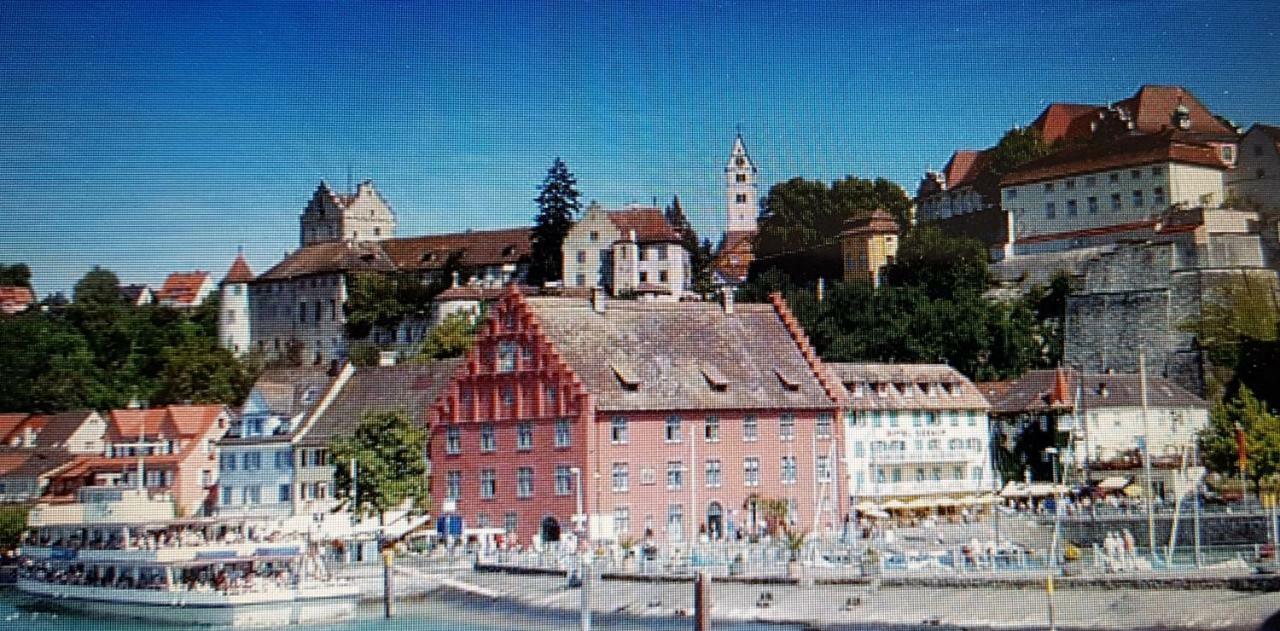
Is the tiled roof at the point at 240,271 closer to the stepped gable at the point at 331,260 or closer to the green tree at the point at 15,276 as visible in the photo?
the stepped gable at the point at 331,260

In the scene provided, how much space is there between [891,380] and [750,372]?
9.07 feet

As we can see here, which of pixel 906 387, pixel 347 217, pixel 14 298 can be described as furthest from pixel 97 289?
pixel 347 217

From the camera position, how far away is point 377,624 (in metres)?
13.6

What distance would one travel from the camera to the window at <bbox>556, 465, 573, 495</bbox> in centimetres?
1593

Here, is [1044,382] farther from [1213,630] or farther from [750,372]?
[1213,630]

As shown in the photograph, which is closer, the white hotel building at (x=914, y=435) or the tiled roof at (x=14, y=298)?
the tiled roof at (x=14, y=298)

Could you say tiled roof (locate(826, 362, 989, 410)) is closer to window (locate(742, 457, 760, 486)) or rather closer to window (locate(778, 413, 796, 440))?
window (locate(778, 413, 796, 440))

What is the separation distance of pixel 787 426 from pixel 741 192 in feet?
49.6

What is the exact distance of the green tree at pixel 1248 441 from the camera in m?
16.9

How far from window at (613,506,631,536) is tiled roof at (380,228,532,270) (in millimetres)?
13698

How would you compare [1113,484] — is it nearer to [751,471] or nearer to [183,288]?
[751,471]

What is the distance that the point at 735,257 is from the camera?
98.3ft

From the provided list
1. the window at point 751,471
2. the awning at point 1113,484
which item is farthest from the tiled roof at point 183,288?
the awning at point 1113,484

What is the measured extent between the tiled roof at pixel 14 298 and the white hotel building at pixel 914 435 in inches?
364
